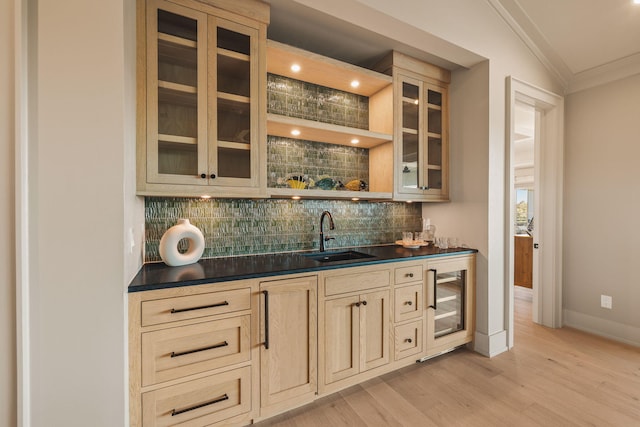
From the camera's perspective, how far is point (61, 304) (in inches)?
43.5

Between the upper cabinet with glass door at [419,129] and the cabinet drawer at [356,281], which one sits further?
the upper cabinet with glass door at [419,129]

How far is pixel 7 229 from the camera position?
1.05m

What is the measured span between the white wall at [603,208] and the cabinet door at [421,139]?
1.55 metres

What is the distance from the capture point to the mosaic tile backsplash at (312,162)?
223 cm

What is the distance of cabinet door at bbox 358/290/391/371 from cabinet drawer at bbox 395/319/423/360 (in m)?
0.11

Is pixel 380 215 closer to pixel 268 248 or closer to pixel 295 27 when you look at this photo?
pixel 268 248

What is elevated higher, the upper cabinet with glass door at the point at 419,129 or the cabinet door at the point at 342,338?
the upper cabinet with glass door at the point at 419,129

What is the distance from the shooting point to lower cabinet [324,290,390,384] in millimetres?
1765

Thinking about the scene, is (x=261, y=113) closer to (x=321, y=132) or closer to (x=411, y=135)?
(x=321, y=132)

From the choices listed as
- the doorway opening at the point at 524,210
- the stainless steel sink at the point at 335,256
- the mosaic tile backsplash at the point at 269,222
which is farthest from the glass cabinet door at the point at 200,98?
the doorway opening at the point at 524,210

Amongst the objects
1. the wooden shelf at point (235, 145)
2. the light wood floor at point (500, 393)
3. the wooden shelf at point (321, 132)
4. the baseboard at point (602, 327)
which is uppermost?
the wooden shelf at point (321, 132)

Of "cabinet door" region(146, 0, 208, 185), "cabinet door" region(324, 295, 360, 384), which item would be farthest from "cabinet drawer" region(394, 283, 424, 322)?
"cabinet door" region(146, 0, 208, 185)

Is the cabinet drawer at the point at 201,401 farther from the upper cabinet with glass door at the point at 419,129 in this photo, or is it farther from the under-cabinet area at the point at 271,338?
the upper cabinet with glass door at the point at 419,129

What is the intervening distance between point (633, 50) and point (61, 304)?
4.49 meters
